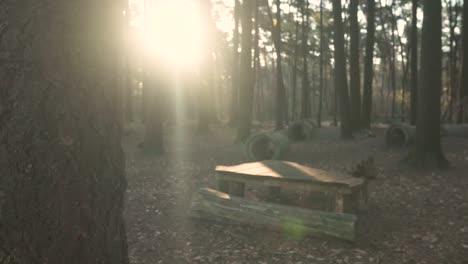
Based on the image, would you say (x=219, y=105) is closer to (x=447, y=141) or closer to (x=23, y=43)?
(x=447, y=141)

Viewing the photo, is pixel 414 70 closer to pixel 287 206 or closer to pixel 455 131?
pixel 455 131

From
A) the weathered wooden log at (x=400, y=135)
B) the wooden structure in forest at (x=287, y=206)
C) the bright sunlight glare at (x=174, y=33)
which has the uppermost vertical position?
the bright sunlight glare at (x=174, y=33)

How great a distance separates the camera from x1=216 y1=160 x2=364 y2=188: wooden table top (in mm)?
5980

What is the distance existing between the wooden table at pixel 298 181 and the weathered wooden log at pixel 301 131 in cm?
912

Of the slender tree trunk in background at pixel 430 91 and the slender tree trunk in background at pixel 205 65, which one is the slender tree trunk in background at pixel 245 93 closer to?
the slender tree trunk in background at pixel 205 65

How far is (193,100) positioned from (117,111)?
36554 mm

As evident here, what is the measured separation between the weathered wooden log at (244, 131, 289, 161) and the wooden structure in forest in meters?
4.36

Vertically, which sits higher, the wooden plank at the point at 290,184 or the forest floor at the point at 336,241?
the wooden plank at the point at 290,184

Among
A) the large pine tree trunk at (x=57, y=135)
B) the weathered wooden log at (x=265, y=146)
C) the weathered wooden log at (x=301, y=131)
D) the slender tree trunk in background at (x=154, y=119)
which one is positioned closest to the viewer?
the large pine tree trunk at (x=57, y=135)

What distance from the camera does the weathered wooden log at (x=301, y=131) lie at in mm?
16469

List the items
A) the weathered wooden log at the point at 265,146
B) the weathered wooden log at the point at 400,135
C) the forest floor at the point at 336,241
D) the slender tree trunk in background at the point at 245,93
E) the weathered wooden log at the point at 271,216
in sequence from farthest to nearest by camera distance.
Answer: the slender tree trunk in background at the point at 245,93 → the weathered wooden log at the point at 400,135 → the weathered wooden log at the point at 265,146 → the weathered wooden log at the point at 271,216 → the forest floor at the point at 336,241

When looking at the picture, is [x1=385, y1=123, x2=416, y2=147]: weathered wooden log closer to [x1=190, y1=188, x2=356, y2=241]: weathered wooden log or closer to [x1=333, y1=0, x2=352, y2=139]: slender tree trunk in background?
[x1=333, y1=0, x2=352, y2=139]: slender tree trunk in background

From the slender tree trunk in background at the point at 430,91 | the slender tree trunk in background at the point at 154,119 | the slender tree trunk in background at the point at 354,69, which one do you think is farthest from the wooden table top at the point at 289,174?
the slender tree trunk in background at the point at 354,69

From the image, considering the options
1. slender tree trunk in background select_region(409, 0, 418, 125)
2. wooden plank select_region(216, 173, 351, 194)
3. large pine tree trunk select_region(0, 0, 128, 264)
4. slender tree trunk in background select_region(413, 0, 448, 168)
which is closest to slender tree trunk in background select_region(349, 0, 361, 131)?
slender tree trunk in background select_region(409, 0, 418, 125)
